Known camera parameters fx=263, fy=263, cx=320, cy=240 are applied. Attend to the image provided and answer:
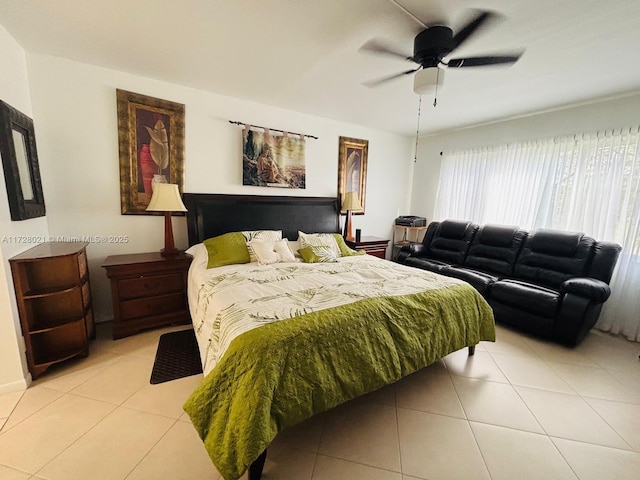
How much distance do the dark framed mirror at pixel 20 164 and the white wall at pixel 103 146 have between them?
0.65ft

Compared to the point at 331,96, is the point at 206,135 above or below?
below

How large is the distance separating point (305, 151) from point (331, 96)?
859 millimetres

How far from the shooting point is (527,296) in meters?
2.74

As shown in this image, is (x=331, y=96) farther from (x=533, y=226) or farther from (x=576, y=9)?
(x=533, y=226)

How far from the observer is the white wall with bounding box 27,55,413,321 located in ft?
7.75

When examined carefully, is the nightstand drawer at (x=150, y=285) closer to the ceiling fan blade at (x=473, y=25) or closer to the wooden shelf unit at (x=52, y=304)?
the wooden shelf unit at (x=52, y=304)

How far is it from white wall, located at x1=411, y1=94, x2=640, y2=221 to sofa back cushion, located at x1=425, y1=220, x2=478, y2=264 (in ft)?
1.77

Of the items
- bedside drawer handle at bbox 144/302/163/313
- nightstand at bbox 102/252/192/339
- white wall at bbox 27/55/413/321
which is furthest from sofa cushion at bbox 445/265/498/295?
bedside drawer handle at bbox 144/302/163/313

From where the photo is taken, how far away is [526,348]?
8.39 ft

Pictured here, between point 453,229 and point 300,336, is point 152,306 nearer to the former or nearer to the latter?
point 300,336

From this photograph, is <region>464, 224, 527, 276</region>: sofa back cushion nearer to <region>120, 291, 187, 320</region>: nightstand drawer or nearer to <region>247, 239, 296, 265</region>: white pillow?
<region>247, 239, 296, 265</region>: white pillow

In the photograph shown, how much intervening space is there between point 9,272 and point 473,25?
3.25 m

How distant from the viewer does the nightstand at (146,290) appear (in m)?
2.43

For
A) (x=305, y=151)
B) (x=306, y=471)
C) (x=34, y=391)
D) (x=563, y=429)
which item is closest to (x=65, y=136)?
(x=34, y=391)
